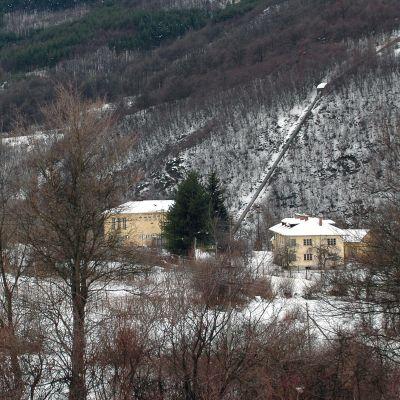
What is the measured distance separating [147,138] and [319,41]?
1502 inches

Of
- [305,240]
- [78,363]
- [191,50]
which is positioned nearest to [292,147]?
[305,240]

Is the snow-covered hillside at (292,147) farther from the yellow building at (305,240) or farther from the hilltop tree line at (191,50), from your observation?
the yellow building at (305,240)

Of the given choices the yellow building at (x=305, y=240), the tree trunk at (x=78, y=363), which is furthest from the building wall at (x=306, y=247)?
the tree trunk at (x=78, y=363)

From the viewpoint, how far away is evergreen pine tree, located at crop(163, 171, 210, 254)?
2906 centimetres

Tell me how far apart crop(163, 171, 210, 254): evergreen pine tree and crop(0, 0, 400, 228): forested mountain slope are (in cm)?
778

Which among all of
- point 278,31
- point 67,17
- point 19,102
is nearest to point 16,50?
point 67,17

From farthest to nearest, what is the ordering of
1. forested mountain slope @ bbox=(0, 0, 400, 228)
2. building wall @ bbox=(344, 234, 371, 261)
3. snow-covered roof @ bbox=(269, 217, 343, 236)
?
forested mountain slope @ bbox=(0, 0, 400, 228), snow-covered roof @ bbox=(269, 217, 343, 236), building wall @ bbox=(344, 234, 371, 261)

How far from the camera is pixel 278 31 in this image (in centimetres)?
11344

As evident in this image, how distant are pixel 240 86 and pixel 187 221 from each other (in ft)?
200

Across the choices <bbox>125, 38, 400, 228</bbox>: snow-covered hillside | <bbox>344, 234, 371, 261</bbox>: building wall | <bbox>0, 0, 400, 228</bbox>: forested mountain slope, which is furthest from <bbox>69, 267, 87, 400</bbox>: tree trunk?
<bbox>125, 38, 400, 228</bbox>: snow-covered hillside

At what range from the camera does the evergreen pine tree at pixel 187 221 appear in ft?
95.3

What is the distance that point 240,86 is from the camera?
8756cm

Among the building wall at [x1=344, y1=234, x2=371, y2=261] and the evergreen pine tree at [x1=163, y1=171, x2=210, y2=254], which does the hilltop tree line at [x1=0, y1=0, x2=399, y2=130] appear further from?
the building wall at [x1=344, y1=234, x2=371, y2=261]

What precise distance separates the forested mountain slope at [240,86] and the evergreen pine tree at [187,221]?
7779 mm
